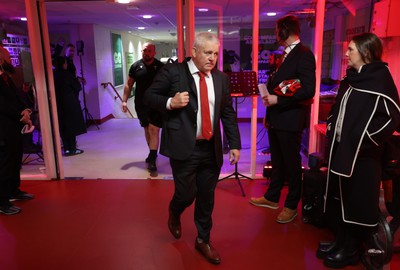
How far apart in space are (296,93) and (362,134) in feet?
2.62

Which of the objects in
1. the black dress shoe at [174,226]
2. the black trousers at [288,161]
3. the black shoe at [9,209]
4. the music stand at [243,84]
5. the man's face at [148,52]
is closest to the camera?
the black dress shoe at [174,226]

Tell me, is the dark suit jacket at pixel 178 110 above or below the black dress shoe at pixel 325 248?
above

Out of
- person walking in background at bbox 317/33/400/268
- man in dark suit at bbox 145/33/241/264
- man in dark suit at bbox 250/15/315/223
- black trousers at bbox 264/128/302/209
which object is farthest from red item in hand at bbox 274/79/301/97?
man in dark suit at bbox 145/33/241/264

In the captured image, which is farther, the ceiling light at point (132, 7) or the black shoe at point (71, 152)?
the black shoe at point (71, 152)

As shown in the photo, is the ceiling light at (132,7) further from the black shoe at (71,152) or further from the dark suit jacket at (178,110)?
the dark suit jacket at (178,110)

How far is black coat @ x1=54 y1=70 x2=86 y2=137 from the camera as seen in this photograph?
5078 mm

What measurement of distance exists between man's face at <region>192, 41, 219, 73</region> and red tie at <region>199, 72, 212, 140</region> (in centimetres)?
8

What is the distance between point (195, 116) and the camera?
2092 millimetres

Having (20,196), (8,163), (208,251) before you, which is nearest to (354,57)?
(208,251)

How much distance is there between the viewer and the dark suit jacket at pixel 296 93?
8.48ft

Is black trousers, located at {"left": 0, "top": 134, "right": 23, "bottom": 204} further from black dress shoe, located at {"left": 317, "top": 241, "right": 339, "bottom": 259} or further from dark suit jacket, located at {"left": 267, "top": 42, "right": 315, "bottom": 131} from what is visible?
black dress shoe, located at {"left": 317, "top": 241, "right": 339, "bottom": 259}

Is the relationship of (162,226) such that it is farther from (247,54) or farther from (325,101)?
(247,54)

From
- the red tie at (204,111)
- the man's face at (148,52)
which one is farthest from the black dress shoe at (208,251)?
the man's face at (148,52)

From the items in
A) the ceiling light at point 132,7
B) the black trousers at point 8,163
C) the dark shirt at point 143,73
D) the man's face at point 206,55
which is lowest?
the black trousers at point 8,163
